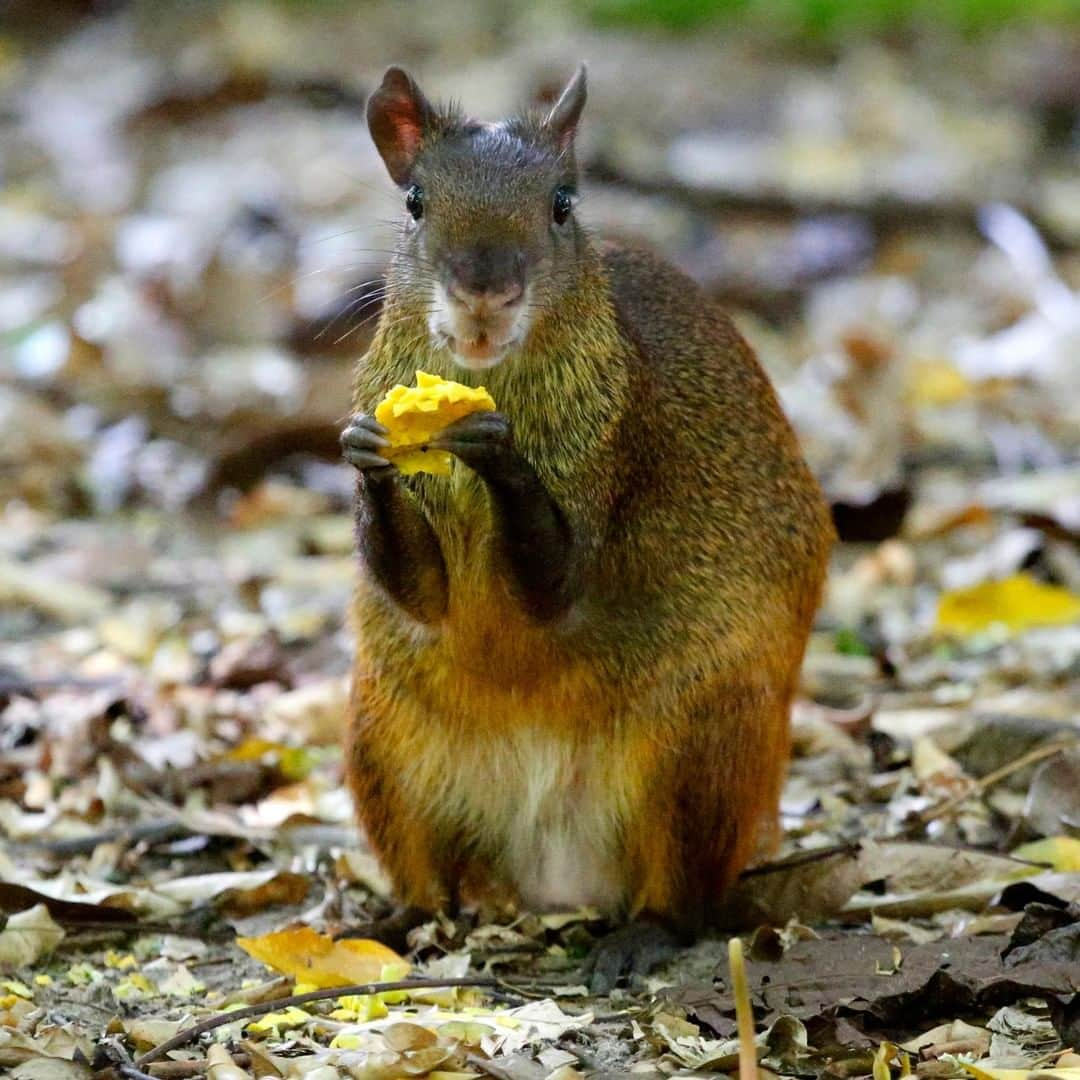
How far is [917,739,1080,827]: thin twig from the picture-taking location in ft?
15.5

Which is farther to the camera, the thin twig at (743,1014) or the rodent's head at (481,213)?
the rodent's head at (481,213)

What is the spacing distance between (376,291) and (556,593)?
34.3 inches

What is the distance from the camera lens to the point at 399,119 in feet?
13.8

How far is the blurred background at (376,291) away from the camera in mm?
6031

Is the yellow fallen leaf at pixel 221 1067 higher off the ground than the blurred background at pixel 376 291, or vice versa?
the blurred background at pixel 376 291

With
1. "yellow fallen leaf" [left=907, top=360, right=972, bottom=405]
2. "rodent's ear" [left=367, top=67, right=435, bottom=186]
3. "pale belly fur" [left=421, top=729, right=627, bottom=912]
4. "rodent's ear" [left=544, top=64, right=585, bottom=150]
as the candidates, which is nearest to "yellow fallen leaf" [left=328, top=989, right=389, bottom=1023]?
"pale belly fur" [left=421, top=729, right=627, bottom=912]

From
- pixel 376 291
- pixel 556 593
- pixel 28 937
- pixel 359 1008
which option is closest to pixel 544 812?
pixel 556 593

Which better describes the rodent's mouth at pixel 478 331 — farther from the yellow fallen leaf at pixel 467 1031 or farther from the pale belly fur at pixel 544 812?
the yellow fallen leaf at pixel 467 1031

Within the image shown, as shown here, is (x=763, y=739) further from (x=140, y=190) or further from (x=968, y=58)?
(x=968, y=58)

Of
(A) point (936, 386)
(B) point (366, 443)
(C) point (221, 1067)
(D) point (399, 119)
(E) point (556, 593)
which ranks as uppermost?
(D) point (399, 119)

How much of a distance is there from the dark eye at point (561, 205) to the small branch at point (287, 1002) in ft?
4.92

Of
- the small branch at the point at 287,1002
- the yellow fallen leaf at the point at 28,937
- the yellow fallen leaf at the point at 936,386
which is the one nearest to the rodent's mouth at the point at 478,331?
the small branch at the point at 287,1002

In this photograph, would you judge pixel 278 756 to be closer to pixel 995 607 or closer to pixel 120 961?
pixel 120 961

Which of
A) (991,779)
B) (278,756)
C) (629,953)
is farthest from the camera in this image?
(278,756)
